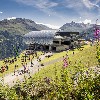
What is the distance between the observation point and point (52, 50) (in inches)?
4488

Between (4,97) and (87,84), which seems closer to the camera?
(87,84)

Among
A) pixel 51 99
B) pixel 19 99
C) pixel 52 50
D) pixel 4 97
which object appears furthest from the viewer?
pixel 52 50

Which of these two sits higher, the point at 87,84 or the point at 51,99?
the point at 87,84

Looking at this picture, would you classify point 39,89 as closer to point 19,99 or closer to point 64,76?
point 19,99

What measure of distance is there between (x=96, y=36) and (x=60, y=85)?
116 inches

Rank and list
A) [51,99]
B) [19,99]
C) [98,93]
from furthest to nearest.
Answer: [19,99], [51,99], [98,93]

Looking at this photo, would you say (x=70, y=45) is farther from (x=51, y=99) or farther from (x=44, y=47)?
(x=51, y=99)

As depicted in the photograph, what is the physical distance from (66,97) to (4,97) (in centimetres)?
393

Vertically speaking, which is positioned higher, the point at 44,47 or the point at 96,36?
the point at 96,36

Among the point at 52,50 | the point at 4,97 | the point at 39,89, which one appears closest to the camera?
the point at 4,97

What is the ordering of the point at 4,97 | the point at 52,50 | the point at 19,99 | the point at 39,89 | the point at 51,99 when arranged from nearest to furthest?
the point at 51,99, the point at 19,99, the point at 4,97, the point at 39,89, the point at 52,50

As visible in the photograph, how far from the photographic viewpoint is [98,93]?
11.0m

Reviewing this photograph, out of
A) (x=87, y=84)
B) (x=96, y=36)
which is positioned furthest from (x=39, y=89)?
(x=96, y=36)

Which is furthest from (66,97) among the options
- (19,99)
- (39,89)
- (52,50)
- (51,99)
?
(52,50)
